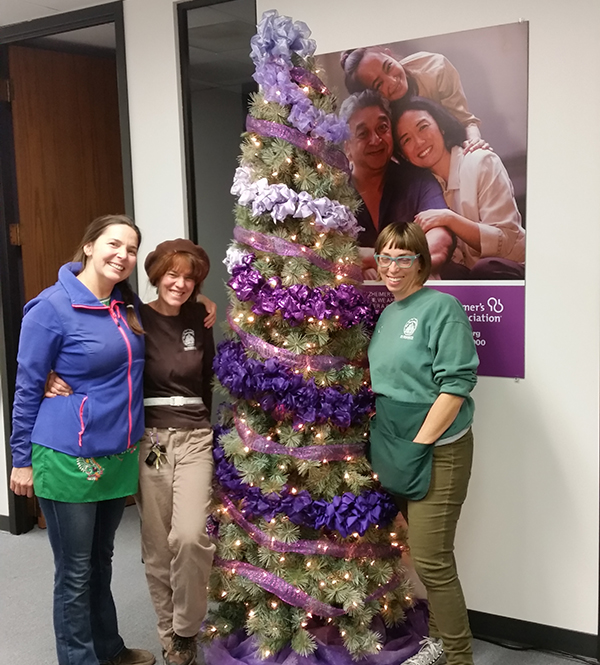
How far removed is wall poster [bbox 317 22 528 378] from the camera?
7.90 feet

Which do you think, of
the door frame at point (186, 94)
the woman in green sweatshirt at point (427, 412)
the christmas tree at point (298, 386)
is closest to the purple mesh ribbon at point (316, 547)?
the christmas tree at point (298, 386)

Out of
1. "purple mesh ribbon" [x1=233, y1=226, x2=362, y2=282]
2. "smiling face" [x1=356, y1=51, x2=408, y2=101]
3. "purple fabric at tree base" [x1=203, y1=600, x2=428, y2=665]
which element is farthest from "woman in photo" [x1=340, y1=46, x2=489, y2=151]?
"purple fabric at tree base" [x1=203, y1=600, x2=428, y2=665]

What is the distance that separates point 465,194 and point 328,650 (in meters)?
1.59

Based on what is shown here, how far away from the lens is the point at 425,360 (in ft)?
6.86

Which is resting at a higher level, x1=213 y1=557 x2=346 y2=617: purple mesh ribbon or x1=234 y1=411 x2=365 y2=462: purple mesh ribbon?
x1=234 y1=411 x2=365 y2=462: purple mesh ribbon

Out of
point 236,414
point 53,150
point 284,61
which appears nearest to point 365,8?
point 284,61

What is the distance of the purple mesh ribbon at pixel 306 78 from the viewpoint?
2221mm

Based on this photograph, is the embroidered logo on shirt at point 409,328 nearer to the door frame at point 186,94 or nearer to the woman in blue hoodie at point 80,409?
the woman in blue hoodie at point 80,409

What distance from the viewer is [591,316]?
235 cm

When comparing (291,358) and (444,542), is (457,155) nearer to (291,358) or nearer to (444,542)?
(291,358)

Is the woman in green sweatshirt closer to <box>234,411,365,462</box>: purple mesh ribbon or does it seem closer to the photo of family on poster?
<box>234,411,365,462</box>: purple mesh ribbon

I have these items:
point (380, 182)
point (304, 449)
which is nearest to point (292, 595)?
point (304, 449)

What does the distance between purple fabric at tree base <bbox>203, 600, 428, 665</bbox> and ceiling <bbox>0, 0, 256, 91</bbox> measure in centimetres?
231

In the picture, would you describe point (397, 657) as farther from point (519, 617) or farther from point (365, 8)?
point (365, 8)
